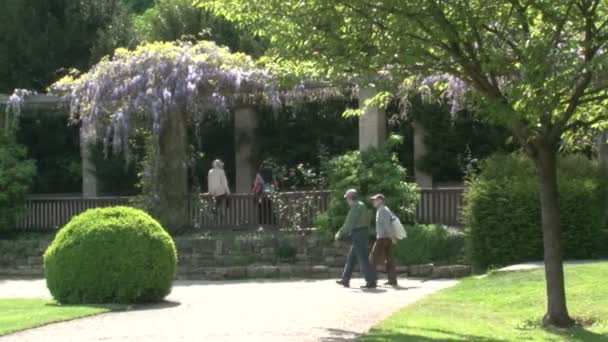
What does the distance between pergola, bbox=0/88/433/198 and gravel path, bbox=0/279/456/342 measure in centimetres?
714

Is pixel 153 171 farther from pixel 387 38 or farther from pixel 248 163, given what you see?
pixel 387 38

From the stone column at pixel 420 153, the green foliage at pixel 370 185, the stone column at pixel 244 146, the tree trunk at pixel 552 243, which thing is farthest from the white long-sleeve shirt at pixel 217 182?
the tree trunk at pixel 552 243

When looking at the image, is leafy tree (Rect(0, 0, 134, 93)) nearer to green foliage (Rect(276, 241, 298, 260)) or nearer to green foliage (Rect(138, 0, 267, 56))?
green foliage (Rect(138, 0, 267, 56))

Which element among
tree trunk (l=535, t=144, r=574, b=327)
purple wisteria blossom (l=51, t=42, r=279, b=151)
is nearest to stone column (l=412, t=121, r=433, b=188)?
purple wisteria blossom (l=51, t=42, r=279, b=151)

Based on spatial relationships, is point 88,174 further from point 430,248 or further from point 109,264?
point 109,264

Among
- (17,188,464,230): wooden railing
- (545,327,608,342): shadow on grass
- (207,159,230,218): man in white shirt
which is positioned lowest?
(545,327,608,342): shadow on grass

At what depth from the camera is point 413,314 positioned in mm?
13188

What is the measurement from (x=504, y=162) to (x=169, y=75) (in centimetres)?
879

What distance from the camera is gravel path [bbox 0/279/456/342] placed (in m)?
11.4

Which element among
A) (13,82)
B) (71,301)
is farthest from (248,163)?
(71,301)

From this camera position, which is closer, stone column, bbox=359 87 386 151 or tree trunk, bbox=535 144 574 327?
tree trunk, bbox=535 144 574 327

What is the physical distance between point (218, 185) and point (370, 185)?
4.47 m

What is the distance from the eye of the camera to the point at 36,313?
13602 millimetres

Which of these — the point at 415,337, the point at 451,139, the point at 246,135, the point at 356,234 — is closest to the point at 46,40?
the point at 246,135
